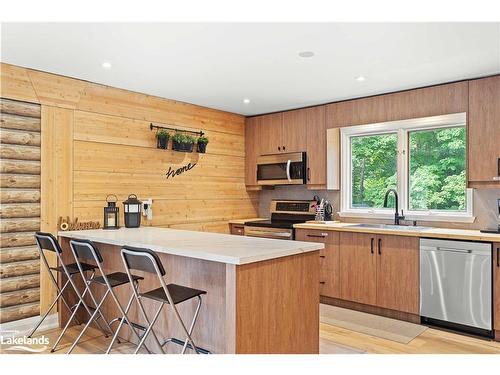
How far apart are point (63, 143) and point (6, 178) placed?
603 millimetres

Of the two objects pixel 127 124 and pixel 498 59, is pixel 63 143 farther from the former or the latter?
pixel 498 59

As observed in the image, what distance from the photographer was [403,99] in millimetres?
4383

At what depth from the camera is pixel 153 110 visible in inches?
183

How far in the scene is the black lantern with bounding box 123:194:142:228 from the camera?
4152 millimetres

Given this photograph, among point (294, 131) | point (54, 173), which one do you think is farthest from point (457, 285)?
point (54, 173)

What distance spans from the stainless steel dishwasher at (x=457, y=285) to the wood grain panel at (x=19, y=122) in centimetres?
381

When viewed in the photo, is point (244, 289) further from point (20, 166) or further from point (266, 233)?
point (266, 233)

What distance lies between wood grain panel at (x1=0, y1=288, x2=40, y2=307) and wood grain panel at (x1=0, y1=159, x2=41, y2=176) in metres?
1.08

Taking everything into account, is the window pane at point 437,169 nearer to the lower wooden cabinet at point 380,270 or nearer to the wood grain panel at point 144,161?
the lower wooden cabinet at point 380,270

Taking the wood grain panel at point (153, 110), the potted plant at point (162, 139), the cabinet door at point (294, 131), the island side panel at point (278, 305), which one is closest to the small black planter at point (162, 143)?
the potted plant at point (162, 139)

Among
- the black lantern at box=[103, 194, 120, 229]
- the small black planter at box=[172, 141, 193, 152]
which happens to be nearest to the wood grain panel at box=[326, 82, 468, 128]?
the small black planter at box=[172, 141, 193, 152]

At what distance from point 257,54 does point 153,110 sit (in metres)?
1.85
